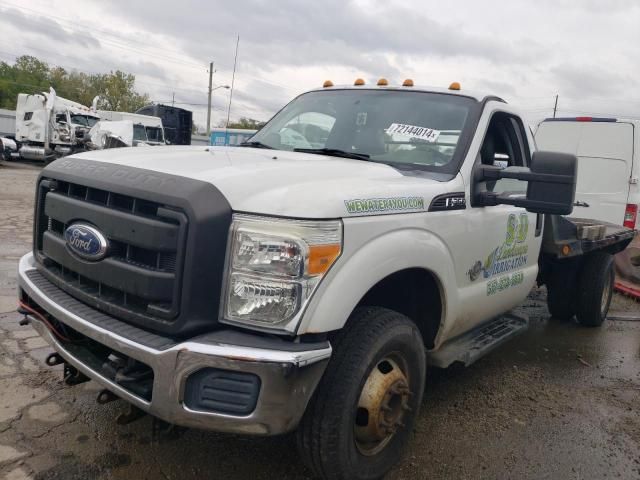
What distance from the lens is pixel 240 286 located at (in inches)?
82.6

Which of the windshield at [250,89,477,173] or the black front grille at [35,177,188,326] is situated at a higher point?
the windshield at [250,89,477,173]

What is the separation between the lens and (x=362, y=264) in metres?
2.29

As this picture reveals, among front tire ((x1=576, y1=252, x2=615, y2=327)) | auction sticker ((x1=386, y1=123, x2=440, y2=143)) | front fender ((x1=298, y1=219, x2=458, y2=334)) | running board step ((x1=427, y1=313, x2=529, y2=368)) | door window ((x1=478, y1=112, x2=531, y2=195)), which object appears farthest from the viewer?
front tire ((x1=576, y1=252, x2=615, y2=327))

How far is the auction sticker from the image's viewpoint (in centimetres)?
332

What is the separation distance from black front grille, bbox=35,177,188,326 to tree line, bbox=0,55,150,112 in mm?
64808

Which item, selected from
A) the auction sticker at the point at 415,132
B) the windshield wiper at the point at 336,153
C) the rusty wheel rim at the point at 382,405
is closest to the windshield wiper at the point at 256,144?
the windshield wiper at the point at 336,153

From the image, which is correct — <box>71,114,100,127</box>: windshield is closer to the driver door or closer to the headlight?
the driver door

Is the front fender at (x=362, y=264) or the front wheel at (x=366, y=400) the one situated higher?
the front fender at (x=362, y=264)

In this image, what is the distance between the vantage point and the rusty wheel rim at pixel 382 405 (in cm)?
246

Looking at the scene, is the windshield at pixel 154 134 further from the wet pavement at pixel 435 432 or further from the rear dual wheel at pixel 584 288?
the rear dual wheel at pixel 584 288

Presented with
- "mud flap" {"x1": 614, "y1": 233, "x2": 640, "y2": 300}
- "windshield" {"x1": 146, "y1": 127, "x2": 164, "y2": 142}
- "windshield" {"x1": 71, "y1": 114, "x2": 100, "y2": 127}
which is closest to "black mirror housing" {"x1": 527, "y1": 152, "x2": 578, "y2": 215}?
"mud flap" {"x1": 614, "y1": 233, "x2": 640, "y2": 300}

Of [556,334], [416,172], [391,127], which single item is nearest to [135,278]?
[416,172]

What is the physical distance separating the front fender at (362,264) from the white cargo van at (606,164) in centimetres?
546

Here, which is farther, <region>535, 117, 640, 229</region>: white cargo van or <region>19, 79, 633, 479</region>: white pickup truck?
<region>535, 117, 640, 229</region>: white cargo van
